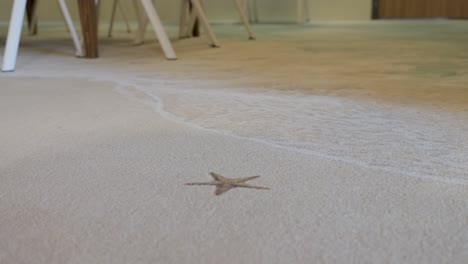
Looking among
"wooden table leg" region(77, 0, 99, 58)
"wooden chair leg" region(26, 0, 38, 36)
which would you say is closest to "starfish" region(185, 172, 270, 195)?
"wooden table leg" region(77, 0, 99, 58)

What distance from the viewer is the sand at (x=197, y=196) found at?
1.59ft

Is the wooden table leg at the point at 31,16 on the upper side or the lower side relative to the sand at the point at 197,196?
lower

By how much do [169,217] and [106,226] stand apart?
0.19 feet

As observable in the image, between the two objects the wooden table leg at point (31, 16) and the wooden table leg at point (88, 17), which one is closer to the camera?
Result: the wooden table leg at point (88, 17)

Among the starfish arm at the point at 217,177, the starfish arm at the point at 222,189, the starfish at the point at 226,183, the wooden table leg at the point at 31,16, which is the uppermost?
the starfish arm at the point at 222,189


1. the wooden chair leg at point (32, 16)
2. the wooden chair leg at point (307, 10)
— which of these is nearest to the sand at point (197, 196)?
the wooden chair leg at point (32, 16)

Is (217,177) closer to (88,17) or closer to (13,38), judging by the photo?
(13,38)

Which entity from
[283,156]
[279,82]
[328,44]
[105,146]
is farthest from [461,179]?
[328,44]

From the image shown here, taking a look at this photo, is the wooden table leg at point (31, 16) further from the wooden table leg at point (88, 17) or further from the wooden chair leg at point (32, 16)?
the wooden table leg at point (88, 17)

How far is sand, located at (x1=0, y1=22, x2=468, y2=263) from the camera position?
1.59ft

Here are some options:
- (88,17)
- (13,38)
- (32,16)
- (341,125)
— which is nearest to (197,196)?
(341,125)

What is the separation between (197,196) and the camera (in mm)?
616

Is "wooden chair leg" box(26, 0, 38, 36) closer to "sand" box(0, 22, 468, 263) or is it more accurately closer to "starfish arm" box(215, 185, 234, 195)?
"sand" box(0, 22, 468, 263)

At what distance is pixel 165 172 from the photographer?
0.70m
